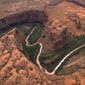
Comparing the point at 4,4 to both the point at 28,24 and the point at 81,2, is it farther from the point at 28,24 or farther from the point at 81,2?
the point at 81,2

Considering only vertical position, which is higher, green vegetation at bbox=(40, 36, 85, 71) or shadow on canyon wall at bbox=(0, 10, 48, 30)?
green vegetation at bbox=(40, 36, 85, 71)

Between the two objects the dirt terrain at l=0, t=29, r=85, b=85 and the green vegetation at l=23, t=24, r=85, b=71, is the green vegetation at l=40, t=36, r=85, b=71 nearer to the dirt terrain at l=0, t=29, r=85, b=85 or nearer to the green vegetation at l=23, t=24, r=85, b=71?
the green vegetation at l=23, t=24, r=85, b=71

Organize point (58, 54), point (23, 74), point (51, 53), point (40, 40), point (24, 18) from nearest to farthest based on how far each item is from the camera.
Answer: point (23, 74) → point (58, 54) → point (51, 53) → point (40, 40) → point (24, 18)

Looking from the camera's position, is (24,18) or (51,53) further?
(24,18)

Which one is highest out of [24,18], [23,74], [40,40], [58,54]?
[23,74]

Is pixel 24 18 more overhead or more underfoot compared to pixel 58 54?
more underfoot

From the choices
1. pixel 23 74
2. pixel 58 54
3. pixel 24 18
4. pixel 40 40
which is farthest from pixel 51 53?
pixel 24 18

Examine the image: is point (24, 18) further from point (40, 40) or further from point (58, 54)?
point (58, 54)

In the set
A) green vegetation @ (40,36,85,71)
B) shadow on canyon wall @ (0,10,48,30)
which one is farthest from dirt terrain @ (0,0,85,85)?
green vegetation @ (40,36,85,71)

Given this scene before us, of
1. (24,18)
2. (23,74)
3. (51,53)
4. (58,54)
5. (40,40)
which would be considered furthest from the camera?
(24,18)
